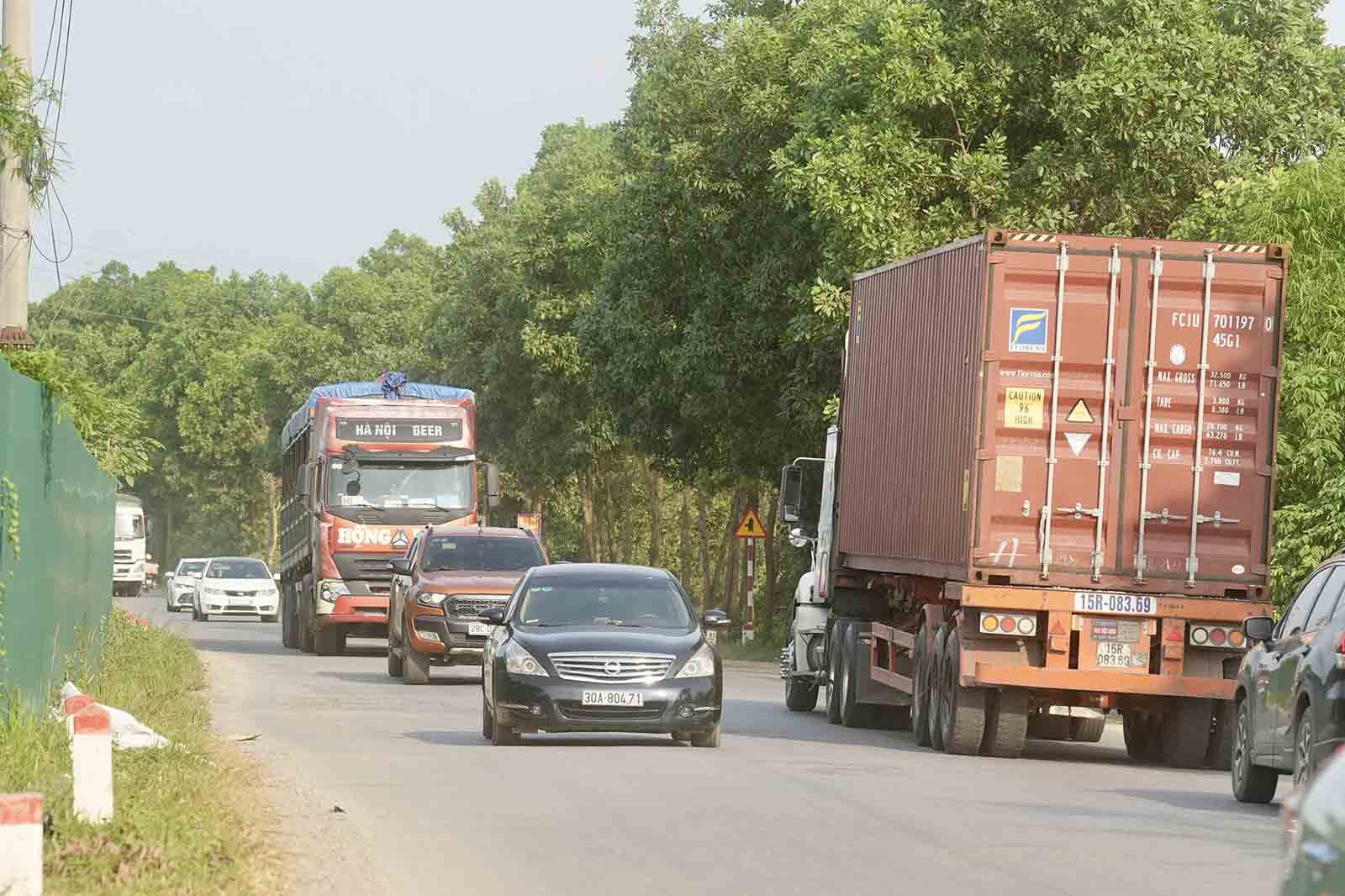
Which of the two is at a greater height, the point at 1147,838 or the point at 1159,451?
the point at 1159,451

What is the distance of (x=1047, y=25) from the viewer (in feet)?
115

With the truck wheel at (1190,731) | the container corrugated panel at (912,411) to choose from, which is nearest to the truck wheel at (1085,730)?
the container corrugated panel at (912,411)

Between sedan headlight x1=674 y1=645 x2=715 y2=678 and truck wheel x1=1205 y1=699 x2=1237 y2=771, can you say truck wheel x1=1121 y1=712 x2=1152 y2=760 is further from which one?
sedan headlight x1=674 y1=645 x2=715 y2=678

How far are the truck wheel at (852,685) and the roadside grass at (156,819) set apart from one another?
7.69 m

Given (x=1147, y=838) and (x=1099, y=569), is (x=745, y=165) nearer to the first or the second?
(x=1099, y=569)

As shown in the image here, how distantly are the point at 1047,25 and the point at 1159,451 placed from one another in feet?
56.5

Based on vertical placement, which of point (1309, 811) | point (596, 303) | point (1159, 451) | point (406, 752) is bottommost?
point (406, 752)

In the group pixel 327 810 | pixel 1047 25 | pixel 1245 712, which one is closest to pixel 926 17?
pixel 1047 25

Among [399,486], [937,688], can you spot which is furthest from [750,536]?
[937,688]

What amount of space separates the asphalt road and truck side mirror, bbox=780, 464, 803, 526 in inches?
157

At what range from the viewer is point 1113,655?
18953mm

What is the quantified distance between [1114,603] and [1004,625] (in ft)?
2.79

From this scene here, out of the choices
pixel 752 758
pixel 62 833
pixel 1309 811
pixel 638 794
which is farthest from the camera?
pixel 752 758

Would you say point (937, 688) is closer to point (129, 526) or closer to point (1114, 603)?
point (1114, 603)
